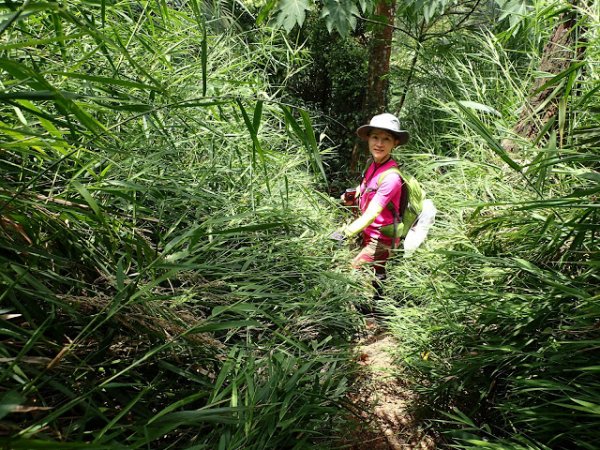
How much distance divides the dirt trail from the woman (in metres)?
0.58

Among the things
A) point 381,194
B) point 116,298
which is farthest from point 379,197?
point 116,298

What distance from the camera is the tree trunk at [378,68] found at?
4.77 meters

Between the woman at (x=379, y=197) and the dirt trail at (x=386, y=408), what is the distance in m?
0.58

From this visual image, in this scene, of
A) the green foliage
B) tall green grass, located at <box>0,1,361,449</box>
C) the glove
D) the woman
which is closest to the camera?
tall green grass, located at <box>0,1,361,449</box>

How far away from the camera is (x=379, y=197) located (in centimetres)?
301

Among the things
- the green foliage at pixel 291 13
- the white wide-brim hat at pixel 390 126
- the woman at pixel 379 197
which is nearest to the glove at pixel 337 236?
the woman at pixel 379 197

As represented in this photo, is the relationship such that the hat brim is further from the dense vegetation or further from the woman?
the dense vegetation

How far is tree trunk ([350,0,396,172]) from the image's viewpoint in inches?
188

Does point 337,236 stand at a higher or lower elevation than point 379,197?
lower

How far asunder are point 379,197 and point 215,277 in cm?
146

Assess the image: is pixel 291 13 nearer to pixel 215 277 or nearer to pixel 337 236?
pixel 337 236

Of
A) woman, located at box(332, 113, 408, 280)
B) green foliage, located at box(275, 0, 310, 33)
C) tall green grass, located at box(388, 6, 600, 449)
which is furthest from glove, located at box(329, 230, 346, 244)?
green foliage, located at box(275, 0, 310, 33)

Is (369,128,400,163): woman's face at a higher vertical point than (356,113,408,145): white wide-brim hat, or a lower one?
lower

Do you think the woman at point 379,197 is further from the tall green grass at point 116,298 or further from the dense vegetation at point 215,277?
the tall green grass at point 116,298
